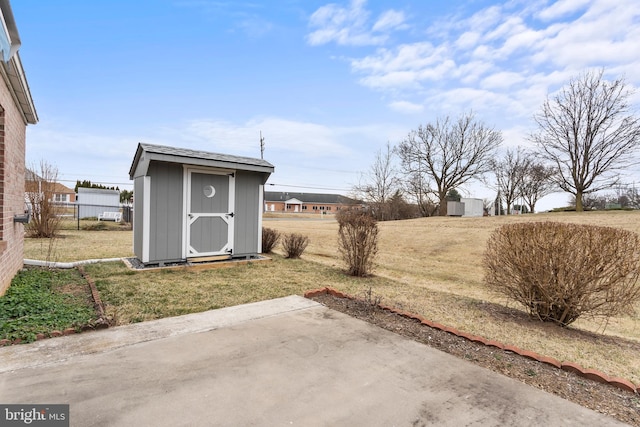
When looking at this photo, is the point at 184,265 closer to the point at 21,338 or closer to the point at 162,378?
the point at 21,338

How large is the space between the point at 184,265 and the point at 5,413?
17.3 feet

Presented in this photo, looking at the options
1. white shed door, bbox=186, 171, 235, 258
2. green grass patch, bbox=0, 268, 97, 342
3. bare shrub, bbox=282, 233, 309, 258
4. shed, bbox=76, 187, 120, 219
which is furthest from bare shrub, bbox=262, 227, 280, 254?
shed, bbox=76, 187, 120, 219

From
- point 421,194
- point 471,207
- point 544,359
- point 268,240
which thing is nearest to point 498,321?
point 544,359

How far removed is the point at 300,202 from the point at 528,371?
2889 inches

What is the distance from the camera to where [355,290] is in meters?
5.97

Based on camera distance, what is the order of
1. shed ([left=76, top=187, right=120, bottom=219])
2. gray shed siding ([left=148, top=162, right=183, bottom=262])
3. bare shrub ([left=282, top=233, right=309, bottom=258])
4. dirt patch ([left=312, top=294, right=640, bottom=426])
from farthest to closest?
shed ([left=76, top=187, right=120, bottom=219])
bare shrub ([left=282, top=233, right=309, bottom=258])
gray shed siding ([left=148, top=162, right=183, bottom=262])
dirt patch ([left=312, top=294, right=640, bottom=426])

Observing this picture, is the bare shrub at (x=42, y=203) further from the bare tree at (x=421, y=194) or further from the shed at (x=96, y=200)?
the bare tree at (x=421, y=194)

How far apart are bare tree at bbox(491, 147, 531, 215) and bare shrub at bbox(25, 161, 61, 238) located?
35.1 m

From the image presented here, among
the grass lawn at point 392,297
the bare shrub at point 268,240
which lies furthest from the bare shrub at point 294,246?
the bare shrub at point 268,240

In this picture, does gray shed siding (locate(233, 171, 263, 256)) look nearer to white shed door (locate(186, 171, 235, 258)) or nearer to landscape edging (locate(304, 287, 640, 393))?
white shed door (locate(186, 171, 235, 258))

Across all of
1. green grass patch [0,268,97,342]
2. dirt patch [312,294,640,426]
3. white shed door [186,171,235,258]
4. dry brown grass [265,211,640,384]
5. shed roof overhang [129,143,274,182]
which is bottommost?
dry brown grass [265,211,640,384]

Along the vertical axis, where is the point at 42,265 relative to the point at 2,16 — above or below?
below

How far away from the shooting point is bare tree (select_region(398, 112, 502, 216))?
29531 mm

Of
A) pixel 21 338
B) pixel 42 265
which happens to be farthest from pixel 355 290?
pixel 42 265
